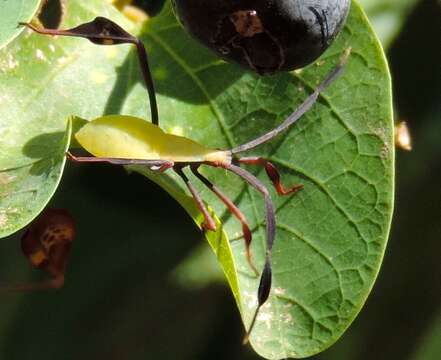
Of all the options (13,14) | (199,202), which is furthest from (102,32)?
(199,202)

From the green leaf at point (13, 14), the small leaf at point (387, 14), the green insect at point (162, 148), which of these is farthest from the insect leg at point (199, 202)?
the small leaf at point (387, 14)

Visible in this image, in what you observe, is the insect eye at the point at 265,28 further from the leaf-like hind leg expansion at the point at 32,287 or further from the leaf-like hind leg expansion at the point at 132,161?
the leaf-like hind leg expansion at the point at 32,287

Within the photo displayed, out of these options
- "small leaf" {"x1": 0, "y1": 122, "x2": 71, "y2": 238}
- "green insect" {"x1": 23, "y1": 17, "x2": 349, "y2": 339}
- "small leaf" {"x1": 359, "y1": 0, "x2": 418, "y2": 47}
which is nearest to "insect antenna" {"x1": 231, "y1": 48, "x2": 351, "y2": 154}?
"green insect" {"x1": 23, "y1": 17, "x2": 349, "y2": 339}

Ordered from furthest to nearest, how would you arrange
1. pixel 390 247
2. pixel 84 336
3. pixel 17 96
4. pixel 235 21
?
pixel 390 247
pixel 84 336
pixel 17 96
pixel 235 21

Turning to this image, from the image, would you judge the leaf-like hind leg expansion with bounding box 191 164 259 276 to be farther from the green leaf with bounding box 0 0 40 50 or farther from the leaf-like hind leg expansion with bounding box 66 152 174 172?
the green leaf with bounding box 0 0 40 50

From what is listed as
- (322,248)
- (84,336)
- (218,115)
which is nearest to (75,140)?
(218,115)

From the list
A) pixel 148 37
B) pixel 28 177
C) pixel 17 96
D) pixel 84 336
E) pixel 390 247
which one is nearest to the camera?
pixel 28 177

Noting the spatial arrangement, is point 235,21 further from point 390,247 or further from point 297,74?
point 390,247
